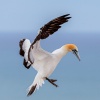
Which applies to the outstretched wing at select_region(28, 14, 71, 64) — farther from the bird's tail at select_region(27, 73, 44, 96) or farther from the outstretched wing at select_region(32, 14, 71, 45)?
the bird's tail at select_region(27, 73, 44, 96)

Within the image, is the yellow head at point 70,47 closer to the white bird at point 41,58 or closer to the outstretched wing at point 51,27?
the white bird at point 41,58

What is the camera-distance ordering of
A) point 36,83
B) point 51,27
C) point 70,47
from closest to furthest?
point 51,27 < point 70,47 < point 36,83

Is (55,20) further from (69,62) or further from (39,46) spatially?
(69,62)

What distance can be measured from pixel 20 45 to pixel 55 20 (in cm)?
69

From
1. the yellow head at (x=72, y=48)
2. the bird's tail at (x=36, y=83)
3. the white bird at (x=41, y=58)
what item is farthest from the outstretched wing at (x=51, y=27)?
the bird's tail at (x=36, y=83)

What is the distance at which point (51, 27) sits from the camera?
3.55 metres

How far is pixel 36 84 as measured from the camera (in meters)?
3.96

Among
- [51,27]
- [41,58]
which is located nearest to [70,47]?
[41,58]

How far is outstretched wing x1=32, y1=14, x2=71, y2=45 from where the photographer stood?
352 cm

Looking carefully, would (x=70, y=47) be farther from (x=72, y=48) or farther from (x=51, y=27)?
(x=51, y=27)

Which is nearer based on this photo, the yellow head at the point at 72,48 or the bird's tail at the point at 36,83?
the yellow head at the point at 72,48

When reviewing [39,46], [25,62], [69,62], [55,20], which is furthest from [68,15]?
[69,62]

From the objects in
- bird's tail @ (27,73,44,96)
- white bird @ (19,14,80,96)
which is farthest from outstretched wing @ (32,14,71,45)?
bird's tail @ (27,73,44,96)

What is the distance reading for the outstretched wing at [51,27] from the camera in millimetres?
3516
